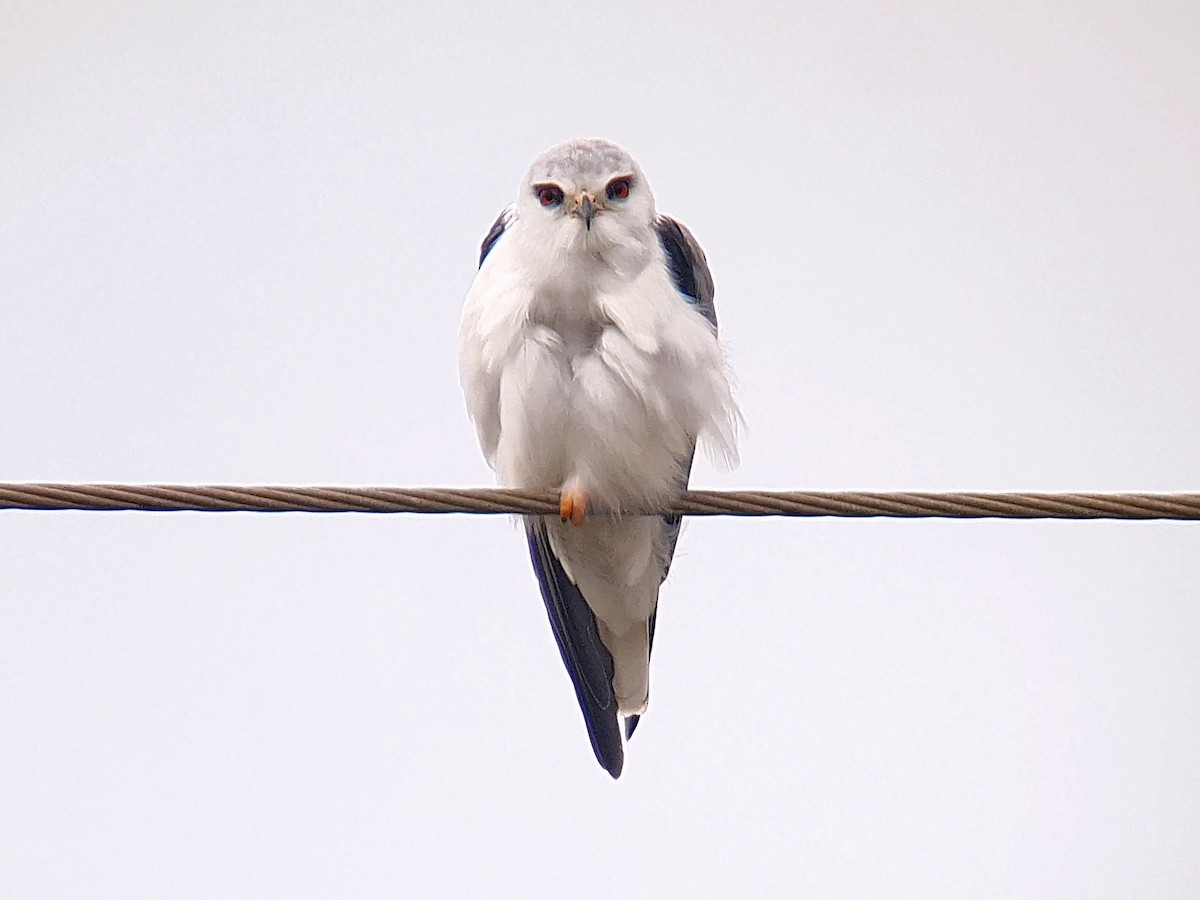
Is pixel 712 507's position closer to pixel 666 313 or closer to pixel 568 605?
pixel 666 313

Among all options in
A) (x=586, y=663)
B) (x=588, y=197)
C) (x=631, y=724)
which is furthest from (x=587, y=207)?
(x=631, y=724)

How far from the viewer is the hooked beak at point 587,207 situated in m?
4.11

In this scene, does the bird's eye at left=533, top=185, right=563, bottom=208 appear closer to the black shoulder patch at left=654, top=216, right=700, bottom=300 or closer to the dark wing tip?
the black shoulder patch at left=654, top=216, right=700, bottom=300

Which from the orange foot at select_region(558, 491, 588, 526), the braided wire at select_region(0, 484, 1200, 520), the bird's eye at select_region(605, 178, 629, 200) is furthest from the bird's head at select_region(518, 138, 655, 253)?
the braided wire at select_region(0, 484, 1200, 520)

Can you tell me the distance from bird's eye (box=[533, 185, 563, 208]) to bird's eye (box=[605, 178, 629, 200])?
14 centimetres

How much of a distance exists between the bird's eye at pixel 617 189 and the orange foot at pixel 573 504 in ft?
2.88

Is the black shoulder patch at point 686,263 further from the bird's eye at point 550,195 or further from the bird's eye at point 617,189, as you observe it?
the bird's eye at point 550,195

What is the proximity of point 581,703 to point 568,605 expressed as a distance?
34cm

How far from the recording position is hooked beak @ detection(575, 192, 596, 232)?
411 centimetres

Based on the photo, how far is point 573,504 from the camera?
13.5 feet

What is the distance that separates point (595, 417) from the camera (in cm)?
400

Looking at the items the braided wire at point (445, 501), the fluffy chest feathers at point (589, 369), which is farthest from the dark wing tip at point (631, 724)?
the braided wire at point (445, 501)

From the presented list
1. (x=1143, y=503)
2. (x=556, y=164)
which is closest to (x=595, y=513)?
(x=556, y=164)

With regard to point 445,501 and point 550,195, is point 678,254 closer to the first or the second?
point 550,195
